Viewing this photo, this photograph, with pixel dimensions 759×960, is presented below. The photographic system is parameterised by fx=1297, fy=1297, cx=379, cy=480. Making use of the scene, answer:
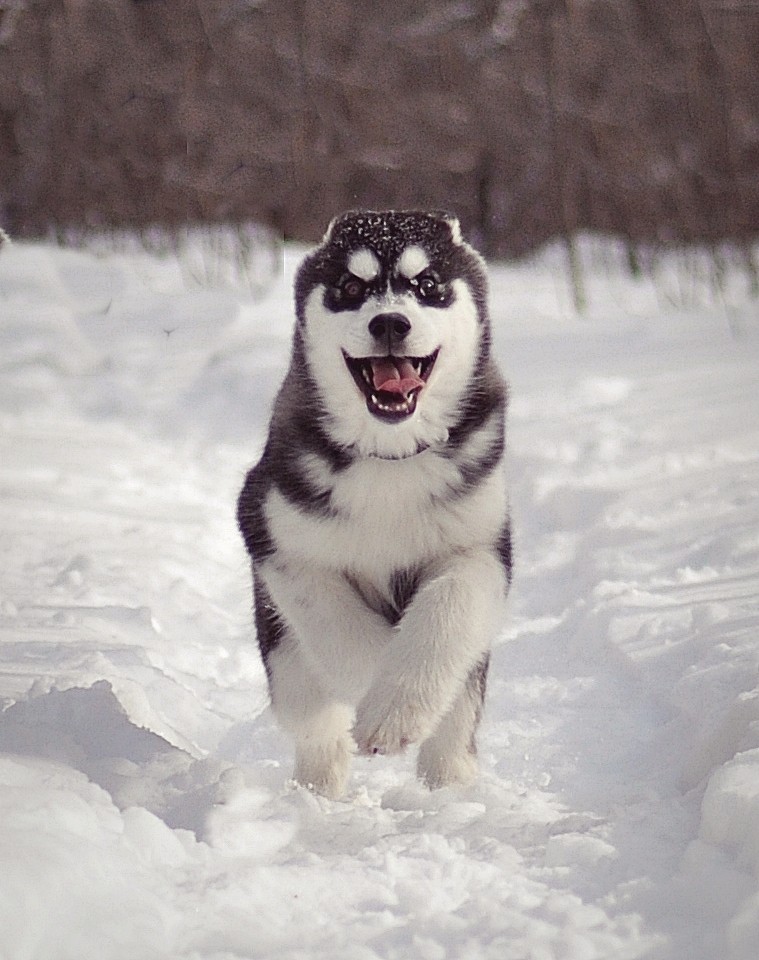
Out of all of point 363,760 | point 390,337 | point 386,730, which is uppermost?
point 390,337

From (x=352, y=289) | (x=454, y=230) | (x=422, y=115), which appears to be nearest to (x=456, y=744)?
(x=352, y=289)

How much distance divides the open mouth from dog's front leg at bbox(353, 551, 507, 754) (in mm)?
392

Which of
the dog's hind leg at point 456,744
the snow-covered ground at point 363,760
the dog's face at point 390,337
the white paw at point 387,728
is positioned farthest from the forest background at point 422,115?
the white paw at point 387,728

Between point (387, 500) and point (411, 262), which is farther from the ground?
point (411, 262)

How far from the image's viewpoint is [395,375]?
9.98 feet

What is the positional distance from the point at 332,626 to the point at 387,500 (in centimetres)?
32

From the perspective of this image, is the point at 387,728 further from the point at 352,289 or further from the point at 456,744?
Result: the point at 352,289

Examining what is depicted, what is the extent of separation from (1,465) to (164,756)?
11.0 feet

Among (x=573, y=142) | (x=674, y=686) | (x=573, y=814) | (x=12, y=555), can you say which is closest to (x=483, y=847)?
(x=573, y=814)

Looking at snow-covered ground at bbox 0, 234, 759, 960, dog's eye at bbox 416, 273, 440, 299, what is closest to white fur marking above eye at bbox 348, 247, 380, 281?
dog's eye at bbox 416, 273, 440, 299

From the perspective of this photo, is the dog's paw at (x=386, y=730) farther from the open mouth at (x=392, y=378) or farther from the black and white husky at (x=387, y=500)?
the open mouth at (x=392, y=378)

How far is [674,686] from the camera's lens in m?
3.38

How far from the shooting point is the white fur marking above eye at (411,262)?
3051 mm

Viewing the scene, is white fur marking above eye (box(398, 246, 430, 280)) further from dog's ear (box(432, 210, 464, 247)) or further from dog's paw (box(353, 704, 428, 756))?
dog's paw (box(353, 704, 428, 756))
